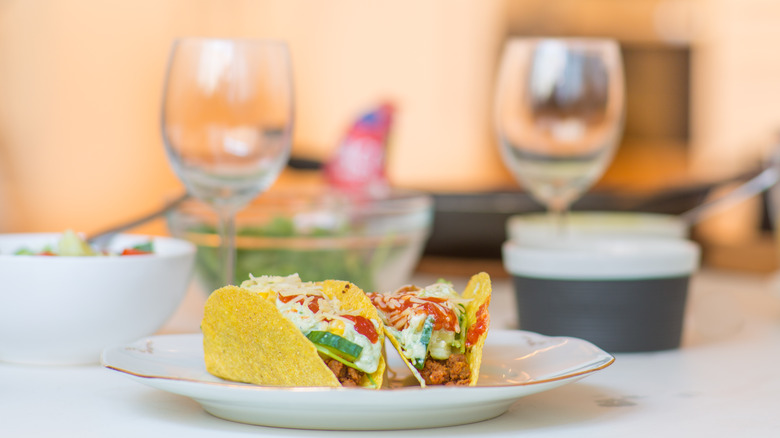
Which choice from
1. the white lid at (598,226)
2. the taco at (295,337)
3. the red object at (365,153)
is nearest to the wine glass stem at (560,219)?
the white lid at (598,226)

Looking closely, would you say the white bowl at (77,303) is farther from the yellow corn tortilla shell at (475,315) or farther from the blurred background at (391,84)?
the blurred background at (391,84)

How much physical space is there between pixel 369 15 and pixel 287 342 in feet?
14.5

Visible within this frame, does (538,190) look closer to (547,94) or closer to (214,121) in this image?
(547,94)

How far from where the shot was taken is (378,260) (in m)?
1.17

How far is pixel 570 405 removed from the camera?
69cm

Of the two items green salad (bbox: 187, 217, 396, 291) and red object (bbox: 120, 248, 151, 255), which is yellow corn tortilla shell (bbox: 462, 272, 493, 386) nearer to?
red object (bbox: 120, 248, 151, 255)

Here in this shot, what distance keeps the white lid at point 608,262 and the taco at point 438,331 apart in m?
0.26

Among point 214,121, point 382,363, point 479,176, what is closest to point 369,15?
point 479,176

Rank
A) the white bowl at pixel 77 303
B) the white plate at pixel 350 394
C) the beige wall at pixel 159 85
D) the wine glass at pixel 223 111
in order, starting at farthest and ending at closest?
the beige wall at pixel 159 85 < the wine glass at pixel 223 111 < the white bowl at pixel 77 303 < the white plate at pixel 350 394

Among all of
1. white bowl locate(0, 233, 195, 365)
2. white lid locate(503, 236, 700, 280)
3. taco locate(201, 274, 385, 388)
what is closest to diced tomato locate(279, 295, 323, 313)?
taco locate(201, 274, 385, 388)

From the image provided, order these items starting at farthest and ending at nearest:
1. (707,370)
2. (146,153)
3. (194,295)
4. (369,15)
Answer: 1. (369,15)
2. (146,153)
3. (194,295)
4. (707,370)

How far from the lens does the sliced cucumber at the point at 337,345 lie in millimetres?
608

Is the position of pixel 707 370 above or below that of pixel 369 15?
below

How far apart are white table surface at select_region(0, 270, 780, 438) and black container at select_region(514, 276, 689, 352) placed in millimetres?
21
